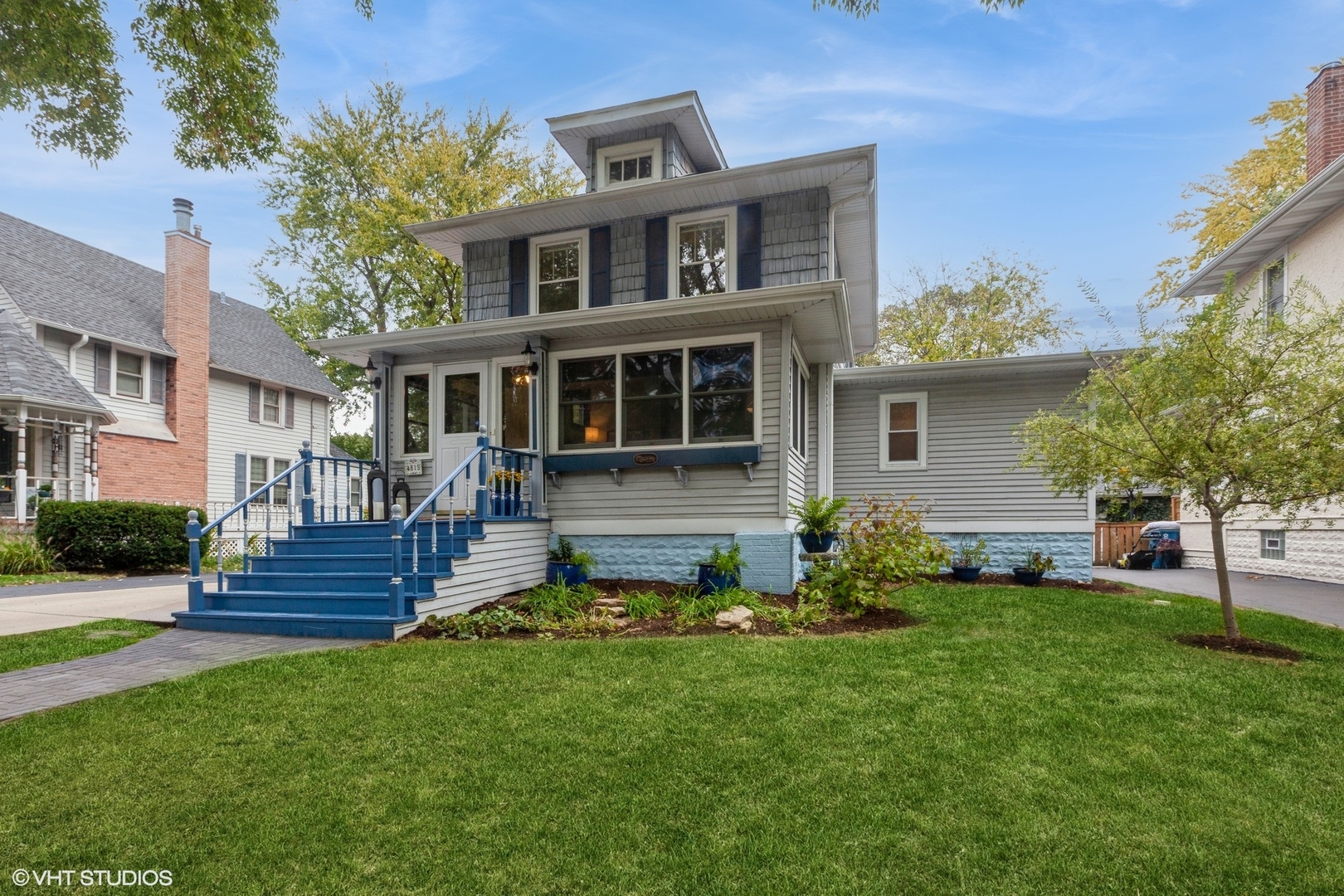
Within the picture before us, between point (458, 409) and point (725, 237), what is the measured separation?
4531mm

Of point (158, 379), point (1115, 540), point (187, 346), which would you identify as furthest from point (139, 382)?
point (1115, 540)

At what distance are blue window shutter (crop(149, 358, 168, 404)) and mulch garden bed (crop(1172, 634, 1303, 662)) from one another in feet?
66.5

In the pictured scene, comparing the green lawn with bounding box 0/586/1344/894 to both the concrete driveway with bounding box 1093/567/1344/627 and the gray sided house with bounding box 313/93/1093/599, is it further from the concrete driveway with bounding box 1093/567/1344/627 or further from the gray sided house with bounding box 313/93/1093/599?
the concrete driveway with bounding box 1093/567/1344/627

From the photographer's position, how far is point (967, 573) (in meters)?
10.8

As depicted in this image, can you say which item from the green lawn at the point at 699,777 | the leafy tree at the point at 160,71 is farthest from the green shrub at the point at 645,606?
the leafy tree at the point at 160,71

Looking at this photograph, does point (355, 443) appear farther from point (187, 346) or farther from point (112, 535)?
point (112, 535)

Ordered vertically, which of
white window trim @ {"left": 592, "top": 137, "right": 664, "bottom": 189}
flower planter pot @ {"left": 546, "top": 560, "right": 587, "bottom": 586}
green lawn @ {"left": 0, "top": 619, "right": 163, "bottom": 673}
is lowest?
green lawn @ {"left": 0, "top": 619, "right": 163, "bottom": 673}

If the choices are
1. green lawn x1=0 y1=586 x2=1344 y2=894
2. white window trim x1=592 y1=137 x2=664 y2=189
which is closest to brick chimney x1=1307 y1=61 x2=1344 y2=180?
white window trim x1=592 y1=137 x2=664 y2=189

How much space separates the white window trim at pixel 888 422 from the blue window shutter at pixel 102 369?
16979 millimetres

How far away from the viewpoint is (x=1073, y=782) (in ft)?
10.3

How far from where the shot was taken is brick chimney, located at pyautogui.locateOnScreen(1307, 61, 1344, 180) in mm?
12258

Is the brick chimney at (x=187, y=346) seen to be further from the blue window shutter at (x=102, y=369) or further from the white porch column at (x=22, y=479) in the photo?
the white porch column at (x=22, y=479)

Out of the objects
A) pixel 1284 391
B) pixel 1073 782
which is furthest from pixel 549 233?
pixel 1073 782

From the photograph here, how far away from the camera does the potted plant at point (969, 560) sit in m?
10.8
